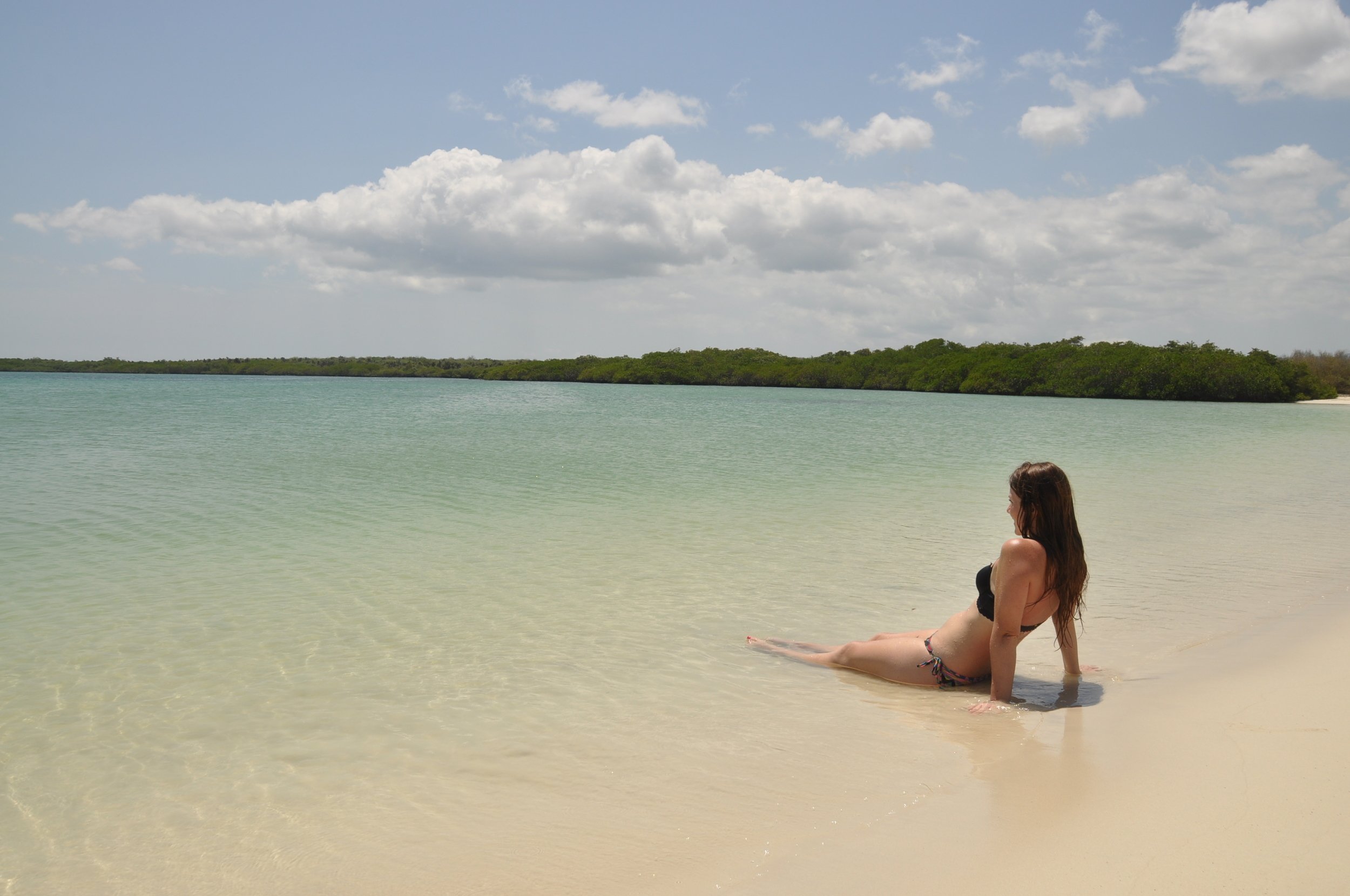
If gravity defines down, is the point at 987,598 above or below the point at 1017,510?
below

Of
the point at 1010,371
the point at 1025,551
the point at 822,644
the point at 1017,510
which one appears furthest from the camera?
the point at 1010,371

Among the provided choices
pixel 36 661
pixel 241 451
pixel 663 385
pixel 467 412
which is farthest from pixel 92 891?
pixel 663 385

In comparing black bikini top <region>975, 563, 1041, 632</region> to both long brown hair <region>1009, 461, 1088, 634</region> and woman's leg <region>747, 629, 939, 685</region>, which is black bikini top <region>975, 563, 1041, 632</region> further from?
woman's leg <region>747, 629, 939, 685</region>

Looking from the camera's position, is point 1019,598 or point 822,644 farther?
point 822,644

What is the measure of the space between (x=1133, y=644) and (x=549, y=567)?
4797 mm

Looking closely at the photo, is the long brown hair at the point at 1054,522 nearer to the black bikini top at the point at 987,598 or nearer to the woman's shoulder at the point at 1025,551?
the woman's shoulder at the point at 1025,551

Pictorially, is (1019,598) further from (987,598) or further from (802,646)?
(802,646)

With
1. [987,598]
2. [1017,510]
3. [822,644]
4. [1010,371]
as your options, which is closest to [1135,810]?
[987,598]

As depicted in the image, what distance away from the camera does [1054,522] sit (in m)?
4.24

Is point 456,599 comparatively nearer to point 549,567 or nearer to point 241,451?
point 549,567

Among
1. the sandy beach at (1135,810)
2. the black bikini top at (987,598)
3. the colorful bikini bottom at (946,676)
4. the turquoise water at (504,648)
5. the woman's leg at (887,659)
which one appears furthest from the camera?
the woman's leg at (887,659)

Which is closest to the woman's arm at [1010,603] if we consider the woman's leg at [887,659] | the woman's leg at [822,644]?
the woman's leg at [887,659]

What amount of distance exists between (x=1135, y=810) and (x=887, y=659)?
6.30ft

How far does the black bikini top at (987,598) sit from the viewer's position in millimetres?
4469
